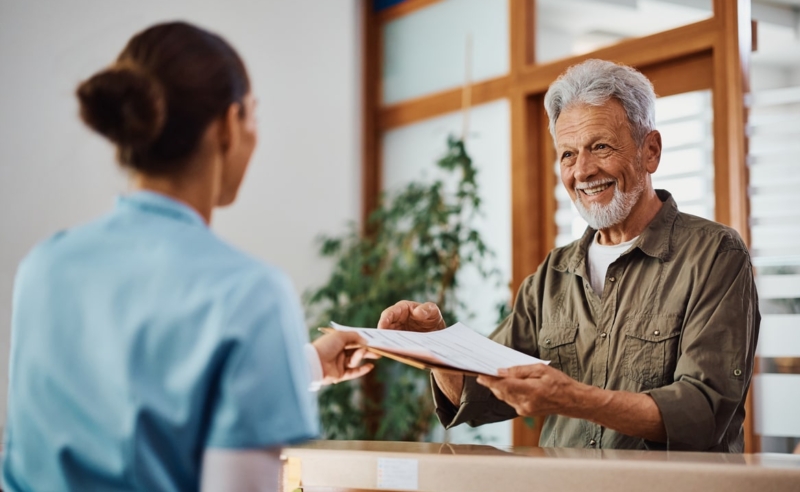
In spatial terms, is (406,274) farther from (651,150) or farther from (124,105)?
(124,105)

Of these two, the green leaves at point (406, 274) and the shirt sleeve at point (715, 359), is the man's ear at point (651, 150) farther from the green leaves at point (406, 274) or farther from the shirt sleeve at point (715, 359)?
the green leaves at point (406, 274)

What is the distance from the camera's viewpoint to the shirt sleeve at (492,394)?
1.78 meters

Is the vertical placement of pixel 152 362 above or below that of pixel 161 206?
below

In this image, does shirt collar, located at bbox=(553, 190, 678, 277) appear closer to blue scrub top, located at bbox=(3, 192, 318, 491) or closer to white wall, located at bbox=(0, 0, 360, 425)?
blue scrub top, located at bbox=(3, 192, 318, 491)

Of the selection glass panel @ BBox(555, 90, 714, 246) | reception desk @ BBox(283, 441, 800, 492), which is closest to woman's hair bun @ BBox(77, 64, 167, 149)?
reception desk @ BBox(283, 441, 800, 492)

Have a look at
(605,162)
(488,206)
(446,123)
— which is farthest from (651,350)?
(446,123)

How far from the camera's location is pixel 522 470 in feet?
3.98

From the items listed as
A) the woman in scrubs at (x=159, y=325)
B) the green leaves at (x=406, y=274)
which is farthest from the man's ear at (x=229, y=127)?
the green leaves at (x=406, y=274)

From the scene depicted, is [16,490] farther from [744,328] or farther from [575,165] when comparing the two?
[575,165]

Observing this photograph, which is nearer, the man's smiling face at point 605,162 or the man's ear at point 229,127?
the man's ear at point 229,127

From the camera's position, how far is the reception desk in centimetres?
113

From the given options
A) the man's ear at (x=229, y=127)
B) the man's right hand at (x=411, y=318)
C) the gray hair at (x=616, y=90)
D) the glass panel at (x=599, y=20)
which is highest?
the glass panel at (x=599, y=20)

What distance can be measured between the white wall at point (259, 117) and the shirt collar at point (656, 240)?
2.07 metres

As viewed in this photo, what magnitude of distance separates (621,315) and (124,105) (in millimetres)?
1189
